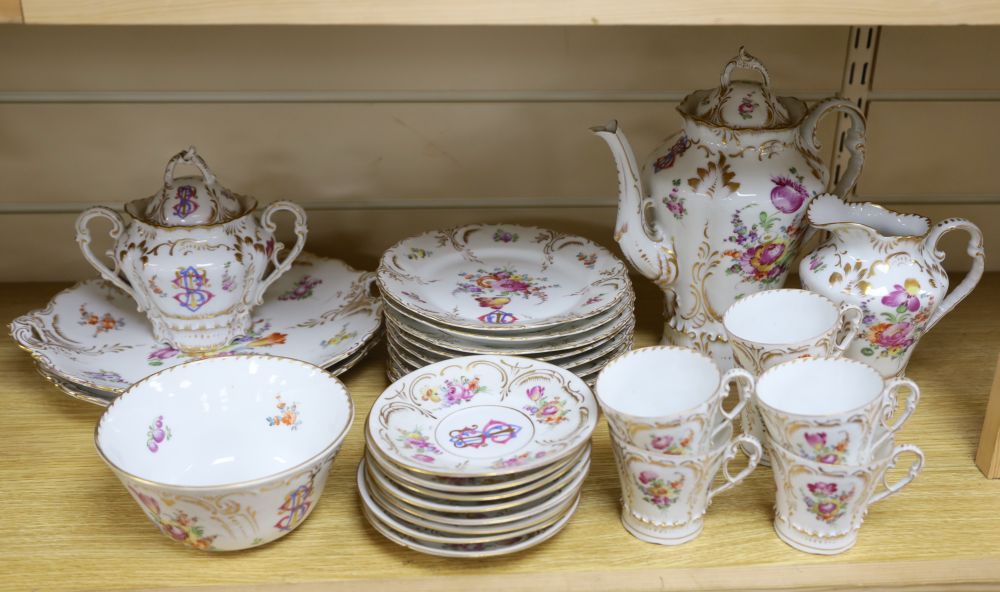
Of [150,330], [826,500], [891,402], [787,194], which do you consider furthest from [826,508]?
[150,330]

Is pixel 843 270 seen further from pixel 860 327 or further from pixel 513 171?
pixel 513 171

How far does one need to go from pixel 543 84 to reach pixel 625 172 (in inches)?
11.3

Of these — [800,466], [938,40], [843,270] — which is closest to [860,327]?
[843,270]

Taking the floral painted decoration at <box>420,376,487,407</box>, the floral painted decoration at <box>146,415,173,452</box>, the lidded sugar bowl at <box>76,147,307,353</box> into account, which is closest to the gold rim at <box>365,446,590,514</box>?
the floral painted decoration at <box>420,376,487,407</box>

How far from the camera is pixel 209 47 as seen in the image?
1171 mm

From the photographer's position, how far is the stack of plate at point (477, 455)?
2.60 ft

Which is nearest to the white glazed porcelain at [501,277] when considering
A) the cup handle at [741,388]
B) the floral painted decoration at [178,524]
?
the cup handle at [741,388]

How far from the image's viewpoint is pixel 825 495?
0.79 metres

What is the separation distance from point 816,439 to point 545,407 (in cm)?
26

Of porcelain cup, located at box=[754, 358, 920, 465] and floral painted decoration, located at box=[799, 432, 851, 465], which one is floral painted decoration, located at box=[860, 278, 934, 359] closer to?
porcelain cup, located at box=[754, 358, 920, 465]

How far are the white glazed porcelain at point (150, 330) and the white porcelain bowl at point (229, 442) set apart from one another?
3.5 inches

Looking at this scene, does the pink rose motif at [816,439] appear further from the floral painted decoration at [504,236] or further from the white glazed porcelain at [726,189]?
the floral painted decoration at [504,236]

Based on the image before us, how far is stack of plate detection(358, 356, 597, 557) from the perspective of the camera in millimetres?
793

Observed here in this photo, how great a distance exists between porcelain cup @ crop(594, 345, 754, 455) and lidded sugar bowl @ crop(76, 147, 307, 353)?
417 mm
